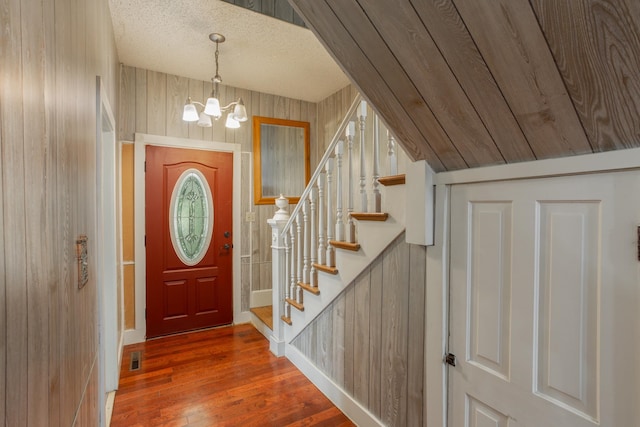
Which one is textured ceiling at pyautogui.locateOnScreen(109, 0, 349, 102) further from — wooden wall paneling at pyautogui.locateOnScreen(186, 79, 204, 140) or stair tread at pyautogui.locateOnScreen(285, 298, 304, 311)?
stair tread at pyautogui.locateOnScreen(285, 298, 304, 311)

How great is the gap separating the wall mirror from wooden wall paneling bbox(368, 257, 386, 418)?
2.24m

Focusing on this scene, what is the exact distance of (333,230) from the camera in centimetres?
229

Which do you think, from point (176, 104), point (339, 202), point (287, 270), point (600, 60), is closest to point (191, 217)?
point (176, 104)

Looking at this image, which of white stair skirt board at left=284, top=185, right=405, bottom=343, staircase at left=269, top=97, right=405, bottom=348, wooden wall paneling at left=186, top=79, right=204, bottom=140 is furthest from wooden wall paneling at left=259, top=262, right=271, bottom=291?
wooden wall paneling at left=186, top=79, right=204, bottom=140

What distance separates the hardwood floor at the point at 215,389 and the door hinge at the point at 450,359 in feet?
3.27

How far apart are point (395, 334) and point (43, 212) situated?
1532mm

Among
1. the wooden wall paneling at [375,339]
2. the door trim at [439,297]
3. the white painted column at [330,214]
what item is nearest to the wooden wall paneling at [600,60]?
the door trim at [439,297]

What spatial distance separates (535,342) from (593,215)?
0.46m

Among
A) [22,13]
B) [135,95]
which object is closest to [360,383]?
[22,13]

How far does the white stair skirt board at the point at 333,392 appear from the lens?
1.87 meters

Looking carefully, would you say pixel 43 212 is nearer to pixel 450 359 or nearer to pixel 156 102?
pixel 450 359

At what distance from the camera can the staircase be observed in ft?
5.58

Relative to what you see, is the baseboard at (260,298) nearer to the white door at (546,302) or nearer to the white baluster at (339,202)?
the white baluster at (339,202)

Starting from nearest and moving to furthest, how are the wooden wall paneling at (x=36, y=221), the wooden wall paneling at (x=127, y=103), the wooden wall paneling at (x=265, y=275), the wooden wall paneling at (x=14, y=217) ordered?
1. the wooden wall paneling at (x=14, y=217)
2. the wooden wall paneling at (x=36, y=221)
3. the wooden wall paneling at (x=127, y=103)
4. the wooden wall paneling at (x=265, y=275)
